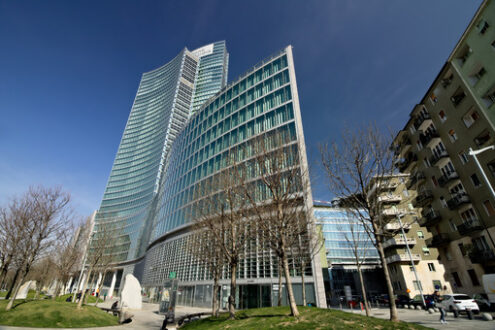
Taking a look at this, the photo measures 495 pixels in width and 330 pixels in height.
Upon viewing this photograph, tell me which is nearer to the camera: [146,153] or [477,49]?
[477,49]

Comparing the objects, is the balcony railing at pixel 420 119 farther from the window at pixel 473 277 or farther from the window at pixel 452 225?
the window at pixel 473 277

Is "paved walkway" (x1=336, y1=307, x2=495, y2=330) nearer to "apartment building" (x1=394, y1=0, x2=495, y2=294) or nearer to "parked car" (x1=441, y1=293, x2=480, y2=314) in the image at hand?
"parked car" (x1=441, y1=293, x2=480, y2=314)

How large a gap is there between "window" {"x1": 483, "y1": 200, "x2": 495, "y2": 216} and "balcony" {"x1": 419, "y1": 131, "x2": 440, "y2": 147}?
A: 11113mm

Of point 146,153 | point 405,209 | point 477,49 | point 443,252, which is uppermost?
point 146,153

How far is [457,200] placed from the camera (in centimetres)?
2808

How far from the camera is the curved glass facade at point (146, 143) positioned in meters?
80.9

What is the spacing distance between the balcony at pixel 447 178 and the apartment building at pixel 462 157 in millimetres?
57

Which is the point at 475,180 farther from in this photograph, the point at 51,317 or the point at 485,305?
the point at 51,317

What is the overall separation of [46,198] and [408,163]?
50.7 meters

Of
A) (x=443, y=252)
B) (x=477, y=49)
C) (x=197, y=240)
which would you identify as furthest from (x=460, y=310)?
(x=477, y=49)

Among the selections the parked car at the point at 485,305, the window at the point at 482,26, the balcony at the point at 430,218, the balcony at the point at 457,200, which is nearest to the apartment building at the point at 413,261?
the balcony at the point at 430,218

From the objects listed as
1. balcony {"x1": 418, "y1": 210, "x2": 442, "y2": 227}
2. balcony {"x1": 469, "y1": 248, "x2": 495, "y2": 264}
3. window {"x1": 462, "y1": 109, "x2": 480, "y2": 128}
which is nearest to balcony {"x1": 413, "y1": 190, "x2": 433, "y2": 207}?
balcony {"x1": 418, "y1": 210, "x2": 442, "y2": 227}

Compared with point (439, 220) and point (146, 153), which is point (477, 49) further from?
point (146, 153)

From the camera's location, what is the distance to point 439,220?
32.1m
